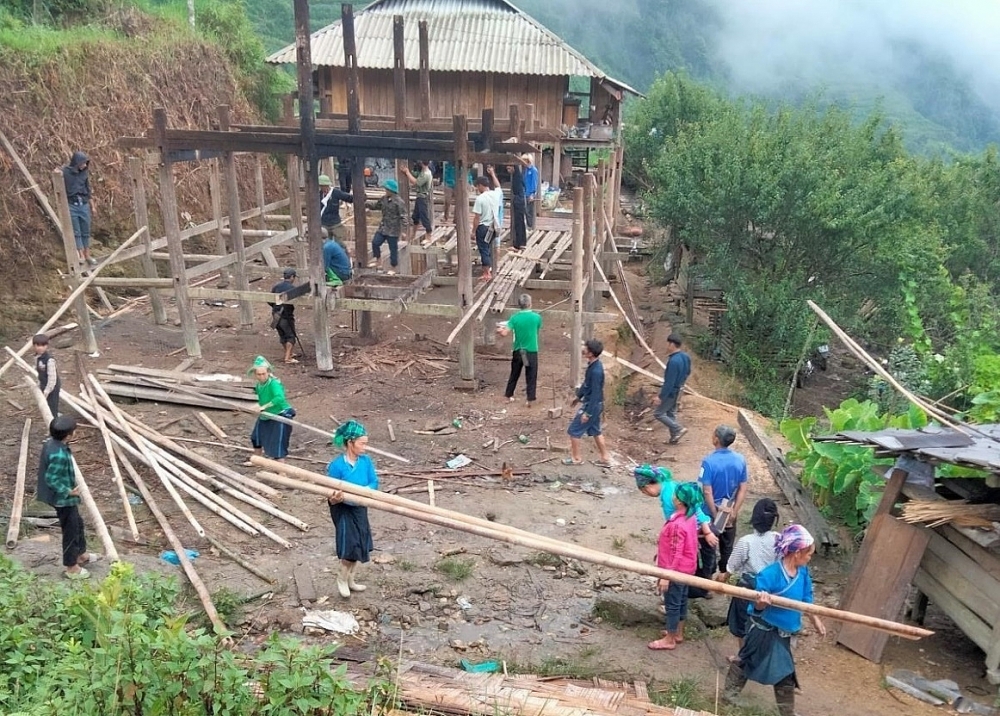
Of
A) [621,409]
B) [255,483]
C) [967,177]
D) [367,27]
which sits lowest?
[621,409]

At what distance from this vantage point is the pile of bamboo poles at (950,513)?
19.1 ft

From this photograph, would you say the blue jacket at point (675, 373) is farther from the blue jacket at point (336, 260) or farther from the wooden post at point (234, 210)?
the wooden post at point (234, 210)

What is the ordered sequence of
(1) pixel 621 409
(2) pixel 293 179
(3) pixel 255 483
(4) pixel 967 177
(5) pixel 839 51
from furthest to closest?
(5) pixel 839 51, (4) pixel 967 177, (2) pixel 293 179, (1) pixel 621 409, (3) pixel 255 483

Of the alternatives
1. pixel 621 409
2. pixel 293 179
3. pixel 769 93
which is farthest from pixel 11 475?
pixel 769 93

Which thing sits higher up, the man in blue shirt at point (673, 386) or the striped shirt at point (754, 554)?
the striped shirt at point (754, 554)

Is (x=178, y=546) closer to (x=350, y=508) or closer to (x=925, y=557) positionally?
(x=350, y=508)

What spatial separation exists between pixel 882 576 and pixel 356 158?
8327 millimetres

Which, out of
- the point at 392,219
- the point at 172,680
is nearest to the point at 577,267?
the point at 392,219

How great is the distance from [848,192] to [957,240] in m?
7.34

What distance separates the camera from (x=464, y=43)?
67.8ft

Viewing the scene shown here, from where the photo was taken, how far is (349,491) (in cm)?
475

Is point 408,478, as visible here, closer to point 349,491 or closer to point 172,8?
point 349,491

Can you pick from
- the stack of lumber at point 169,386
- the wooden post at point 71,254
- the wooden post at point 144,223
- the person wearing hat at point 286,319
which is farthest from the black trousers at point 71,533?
the wooden post at point 144,223

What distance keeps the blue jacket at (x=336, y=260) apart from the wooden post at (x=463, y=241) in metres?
Result: 1.88
